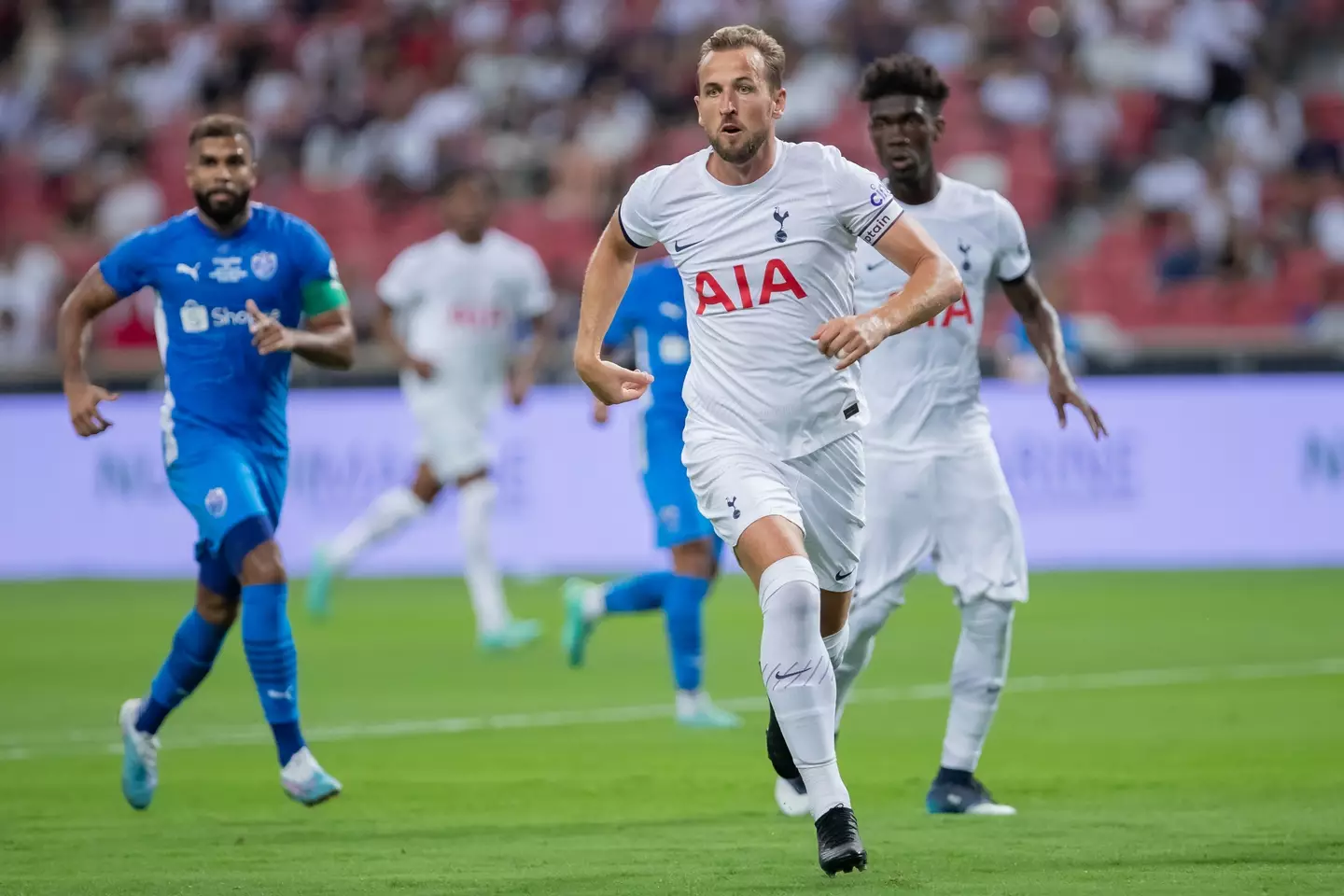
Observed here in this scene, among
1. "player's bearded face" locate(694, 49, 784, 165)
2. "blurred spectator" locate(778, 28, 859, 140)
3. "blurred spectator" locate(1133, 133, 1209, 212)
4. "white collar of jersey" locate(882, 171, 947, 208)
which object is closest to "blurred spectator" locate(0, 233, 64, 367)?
"blurred spectator" locate(778, 28, 859, 140)

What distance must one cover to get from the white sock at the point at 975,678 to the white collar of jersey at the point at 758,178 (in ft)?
6.69

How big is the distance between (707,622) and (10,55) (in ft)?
52.2

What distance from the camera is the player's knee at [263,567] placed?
26.1ft

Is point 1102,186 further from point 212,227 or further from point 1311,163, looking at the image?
point 212,227

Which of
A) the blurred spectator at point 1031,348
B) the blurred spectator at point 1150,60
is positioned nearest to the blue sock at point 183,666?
the blurred spectator at point 1031,348

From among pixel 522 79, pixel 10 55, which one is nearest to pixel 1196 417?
pixel 522 79

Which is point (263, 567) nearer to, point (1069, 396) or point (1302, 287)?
point (1069, 396)

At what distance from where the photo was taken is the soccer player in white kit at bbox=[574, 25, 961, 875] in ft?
21.3

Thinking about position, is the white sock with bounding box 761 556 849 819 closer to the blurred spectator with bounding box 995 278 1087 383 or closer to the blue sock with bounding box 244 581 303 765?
the blue sock with bounding box 244 581 303 765

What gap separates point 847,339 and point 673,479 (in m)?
4.16

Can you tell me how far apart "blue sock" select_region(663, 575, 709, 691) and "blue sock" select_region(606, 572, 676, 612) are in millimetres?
360

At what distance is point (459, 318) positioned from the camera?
14.8 metres

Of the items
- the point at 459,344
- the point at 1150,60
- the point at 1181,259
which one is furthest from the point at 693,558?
the point at 1150,60

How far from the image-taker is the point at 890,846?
7000 millimetres
